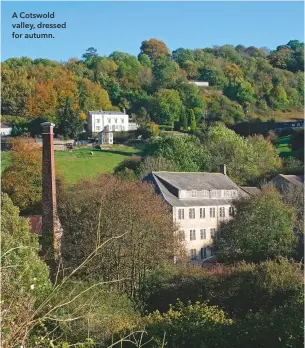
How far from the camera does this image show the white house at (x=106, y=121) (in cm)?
10975

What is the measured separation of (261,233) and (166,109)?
82889mm

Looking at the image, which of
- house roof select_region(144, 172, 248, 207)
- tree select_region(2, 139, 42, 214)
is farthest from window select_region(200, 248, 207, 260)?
tree select_region(2, 139, 42, 214)

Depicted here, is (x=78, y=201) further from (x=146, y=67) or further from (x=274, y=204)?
(x=146, y=67)

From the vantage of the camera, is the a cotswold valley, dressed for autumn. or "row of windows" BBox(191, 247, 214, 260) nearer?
the a cotswold valley, dressed for autumn.

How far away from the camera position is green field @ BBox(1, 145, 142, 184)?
66.2m

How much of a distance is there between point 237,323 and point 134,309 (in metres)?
6.73

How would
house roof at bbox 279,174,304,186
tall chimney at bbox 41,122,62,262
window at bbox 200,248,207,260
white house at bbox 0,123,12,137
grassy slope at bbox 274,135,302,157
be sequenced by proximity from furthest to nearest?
white house at bbox 0,123,12,137, grassy slope at bbox 274,135,302,157, house roof at bbox 279,174,304,186, window at bbox 200,248,207,260, tall chimney at bbox 41,122,62,262

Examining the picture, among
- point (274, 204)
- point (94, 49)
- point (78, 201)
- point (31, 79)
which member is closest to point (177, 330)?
point (78, 201)

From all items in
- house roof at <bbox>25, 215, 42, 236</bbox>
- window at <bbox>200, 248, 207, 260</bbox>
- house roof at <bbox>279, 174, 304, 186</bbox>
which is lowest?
window at <bbox>200, 248, 207, 260</bbox>

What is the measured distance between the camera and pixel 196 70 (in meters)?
169

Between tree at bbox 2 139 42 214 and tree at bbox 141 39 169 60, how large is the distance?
5813 inches

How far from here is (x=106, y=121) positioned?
4446 inches

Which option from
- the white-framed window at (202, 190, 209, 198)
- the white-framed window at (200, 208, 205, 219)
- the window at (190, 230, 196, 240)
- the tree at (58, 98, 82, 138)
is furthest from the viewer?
the tree at (58, 98, 82, 138)

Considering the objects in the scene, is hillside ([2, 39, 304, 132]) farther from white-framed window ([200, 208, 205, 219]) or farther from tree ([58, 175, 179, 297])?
tree ([58, 175, 179, 297])
